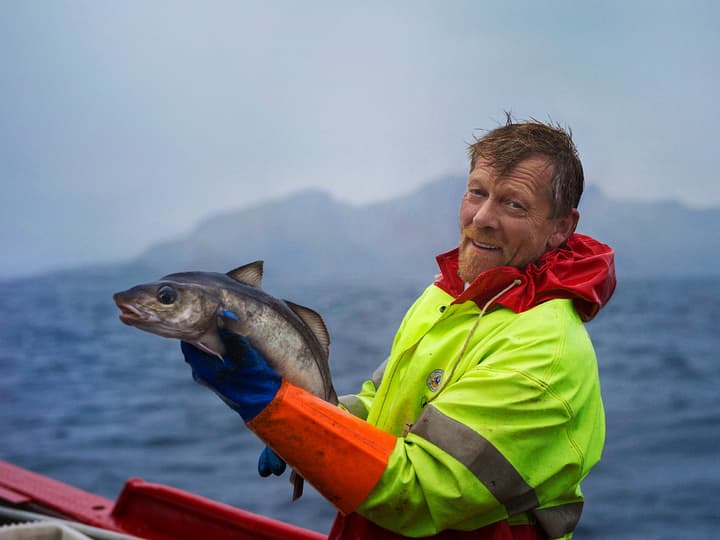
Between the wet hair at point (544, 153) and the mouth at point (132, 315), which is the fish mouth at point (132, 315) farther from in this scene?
the wet hair at point (544, 153)

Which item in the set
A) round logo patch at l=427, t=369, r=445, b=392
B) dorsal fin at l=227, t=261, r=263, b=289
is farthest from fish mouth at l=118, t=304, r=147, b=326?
round logo patch at l=427, t=369, r=445, b=392

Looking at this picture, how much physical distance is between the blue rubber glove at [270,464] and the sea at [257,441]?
6679 millimetres

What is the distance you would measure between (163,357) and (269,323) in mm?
27069

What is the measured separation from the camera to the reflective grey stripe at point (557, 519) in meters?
1.94

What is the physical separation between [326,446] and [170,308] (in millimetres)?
483

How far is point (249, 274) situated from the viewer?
2051mm

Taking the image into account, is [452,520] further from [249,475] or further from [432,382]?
[249,475]

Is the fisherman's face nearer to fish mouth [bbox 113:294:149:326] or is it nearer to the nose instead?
the nose

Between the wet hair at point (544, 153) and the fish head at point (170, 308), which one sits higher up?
the wet hair at point (544, 153)

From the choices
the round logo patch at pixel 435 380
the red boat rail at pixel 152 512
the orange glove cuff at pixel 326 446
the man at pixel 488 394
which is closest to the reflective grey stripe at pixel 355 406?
the man at pixel 488 394

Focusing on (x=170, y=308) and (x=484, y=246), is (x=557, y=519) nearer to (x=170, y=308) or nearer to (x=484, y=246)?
(x=484, y=246)

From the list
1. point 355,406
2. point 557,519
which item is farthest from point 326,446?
point 355,406

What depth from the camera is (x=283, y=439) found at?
1.77 metres

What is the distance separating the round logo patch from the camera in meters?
2.04
